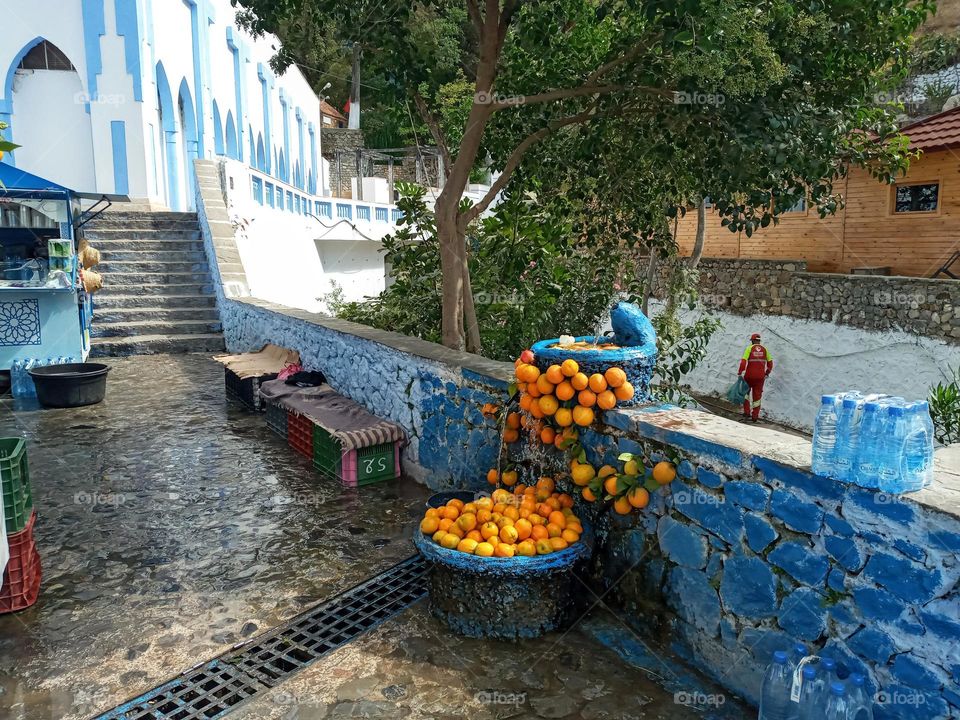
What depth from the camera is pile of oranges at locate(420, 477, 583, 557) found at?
3.71 metres

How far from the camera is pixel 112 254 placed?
513 inches

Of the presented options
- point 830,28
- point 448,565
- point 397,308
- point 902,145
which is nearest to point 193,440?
point 397,308

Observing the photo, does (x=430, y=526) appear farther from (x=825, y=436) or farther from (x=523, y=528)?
(x=825, y=436)

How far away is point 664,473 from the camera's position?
3533mm

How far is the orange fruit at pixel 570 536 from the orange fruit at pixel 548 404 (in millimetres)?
646

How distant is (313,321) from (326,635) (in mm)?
4651

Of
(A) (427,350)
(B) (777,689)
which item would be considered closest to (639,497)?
(B) (777,689)

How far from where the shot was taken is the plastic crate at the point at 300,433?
6.70 metres

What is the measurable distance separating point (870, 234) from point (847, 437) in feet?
53.4

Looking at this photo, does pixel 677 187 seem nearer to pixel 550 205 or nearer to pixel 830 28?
pixel 550 205

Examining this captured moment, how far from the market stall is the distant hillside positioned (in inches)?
1329

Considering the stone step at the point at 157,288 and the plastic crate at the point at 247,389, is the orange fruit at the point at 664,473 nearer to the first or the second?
the plastic crate at the point at 247,389

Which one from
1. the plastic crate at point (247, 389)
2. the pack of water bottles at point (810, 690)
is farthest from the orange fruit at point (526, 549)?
the plastic crate at point (247, 389)

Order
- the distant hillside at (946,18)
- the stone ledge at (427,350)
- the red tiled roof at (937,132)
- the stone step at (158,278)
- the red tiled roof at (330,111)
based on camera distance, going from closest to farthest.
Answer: the stone ledge at (427,350), the stone step at (158,278), the red tiled roof at (937,132), the distant hillside at (946,18), the red tiled roof at (330,111)
